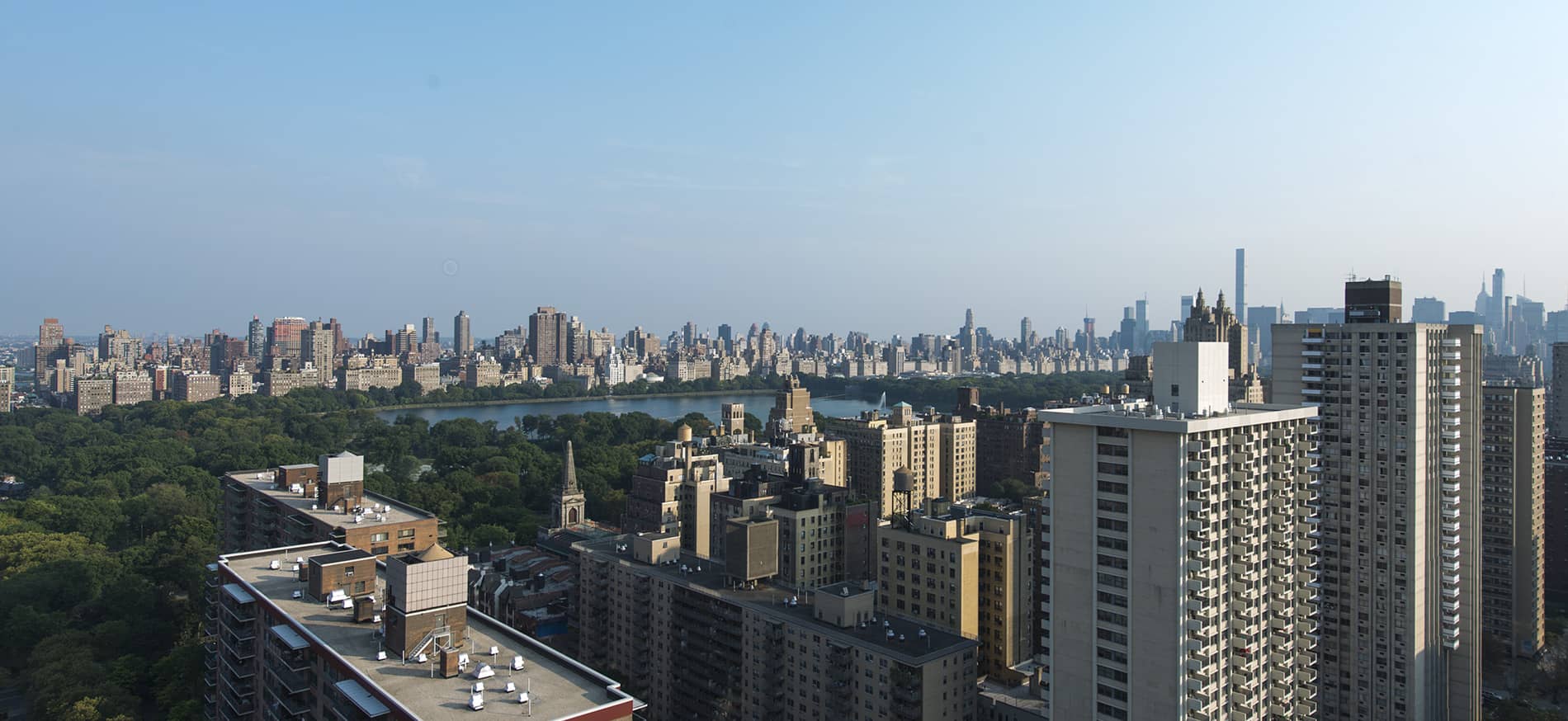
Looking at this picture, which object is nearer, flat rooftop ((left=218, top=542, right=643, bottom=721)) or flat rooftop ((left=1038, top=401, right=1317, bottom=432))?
flat rooftop ((left=218, top=542, right=643, bottom=721))

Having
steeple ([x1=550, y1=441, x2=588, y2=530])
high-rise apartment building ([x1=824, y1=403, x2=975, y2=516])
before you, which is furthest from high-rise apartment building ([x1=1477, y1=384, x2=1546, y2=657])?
steeple ([x1=550, y1=441, x2=588, y2=530])

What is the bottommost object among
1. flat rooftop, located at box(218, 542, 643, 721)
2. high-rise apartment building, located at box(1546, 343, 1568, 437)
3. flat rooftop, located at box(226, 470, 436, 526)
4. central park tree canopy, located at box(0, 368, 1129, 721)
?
central park tree canopy, located at box(0, 368, 1129, 721)

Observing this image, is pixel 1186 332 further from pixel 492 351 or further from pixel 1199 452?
pixel 492 351

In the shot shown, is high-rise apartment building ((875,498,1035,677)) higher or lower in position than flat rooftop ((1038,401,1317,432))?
lower

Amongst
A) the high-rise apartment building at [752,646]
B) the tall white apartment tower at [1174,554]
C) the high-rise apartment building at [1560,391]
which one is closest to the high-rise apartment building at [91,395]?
the high-rise apartment building at [752,646]

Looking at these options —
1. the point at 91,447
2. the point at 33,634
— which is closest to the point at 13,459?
the point at 91,447

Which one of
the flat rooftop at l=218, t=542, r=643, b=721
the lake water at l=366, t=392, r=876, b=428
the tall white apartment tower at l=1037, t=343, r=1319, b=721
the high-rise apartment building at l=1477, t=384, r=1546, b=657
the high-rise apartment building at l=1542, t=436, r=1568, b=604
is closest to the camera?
the flat rooftop at l=218, t=542, r=643, b=721

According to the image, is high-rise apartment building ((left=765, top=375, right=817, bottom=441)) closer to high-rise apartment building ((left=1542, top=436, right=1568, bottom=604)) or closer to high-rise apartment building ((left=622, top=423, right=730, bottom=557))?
high-rise apartment building ((left=622, top=423, right=730, bottom=557))

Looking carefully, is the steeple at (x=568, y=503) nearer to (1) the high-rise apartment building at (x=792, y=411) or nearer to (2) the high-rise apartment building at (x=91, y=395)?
(1) the high-rise apartment building at (x=792, y=411)
